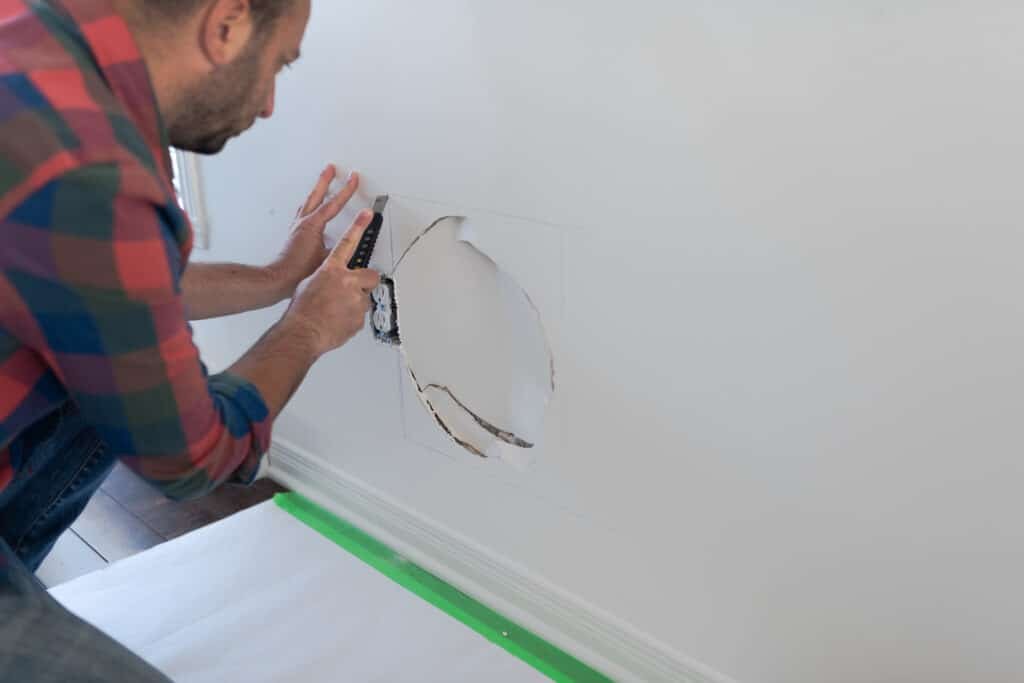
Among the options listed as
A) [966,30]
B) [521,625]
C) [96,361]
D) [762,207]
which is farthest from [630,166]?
[521,625]

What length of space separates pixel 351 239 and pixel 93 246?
27.9 inches

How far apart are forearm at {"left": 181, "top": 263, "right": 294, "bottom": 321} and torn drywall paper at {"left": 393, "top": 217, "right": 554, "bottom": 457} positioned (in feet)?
0.79

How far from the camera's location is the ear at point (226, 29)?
35.9 inches

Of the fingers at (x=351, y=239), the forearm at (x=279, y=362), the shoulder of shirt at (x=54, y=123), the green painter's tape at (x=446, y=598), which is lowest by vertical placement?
the green painter's tape at (x=446, y=598)

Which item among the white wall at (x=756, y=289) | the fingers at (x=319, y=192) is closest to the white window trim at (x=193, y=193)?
the fingers at (x=319, y=192)

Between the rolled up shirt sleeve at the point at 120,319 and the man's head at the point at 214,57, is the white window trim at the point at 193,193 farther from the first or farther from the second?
the rolled up shirt sleeve at the point at 120,319

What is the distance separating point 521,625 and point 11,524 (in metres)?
0.88

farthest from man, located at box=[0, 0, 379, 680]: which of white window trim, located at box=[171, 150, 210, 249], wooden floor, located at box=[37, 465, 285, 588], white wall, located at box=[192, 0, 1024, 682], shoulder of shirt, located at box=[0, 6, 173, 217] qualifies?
white window trim, located at box=[171, 150, 210, 249]

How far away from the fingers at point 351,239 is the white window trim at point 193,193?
708 mm

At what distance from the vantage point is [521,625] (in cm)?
171

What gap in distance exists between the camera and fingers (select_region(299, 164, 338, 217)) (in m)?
1.74

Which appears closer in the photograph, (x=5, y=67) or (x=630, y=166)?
(x=5, y=67)

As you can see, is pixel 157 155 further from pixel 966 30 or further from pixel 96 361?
pixel 966 30

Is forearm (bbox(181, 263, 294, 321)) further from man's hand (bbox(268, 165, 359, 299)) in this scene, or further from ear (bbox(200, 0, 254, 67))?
ear (bbox(200, 0, 254, 67))
